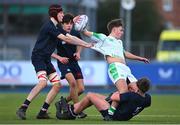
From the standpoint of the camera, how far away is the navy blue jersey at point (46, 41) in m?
14.8

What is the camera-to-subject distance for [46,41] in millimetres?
14898

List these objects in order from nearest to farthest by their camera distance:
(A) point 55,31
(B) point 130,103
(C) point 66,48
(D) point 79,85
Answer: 1. (B) point 130,103
2. (A) point 55,31
3. (C) point 66,48
4. (D) point 79,85

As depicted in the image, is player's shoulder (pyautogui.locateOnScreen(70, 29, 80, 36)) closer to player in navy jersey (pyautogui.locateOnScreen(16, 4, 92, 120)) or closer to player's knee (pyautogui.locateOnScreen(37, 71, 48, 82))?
player in navy jersey (pyautogui.locateOnScreen(16, 4, 92, 120))

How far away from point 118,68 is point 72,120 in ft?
4.01

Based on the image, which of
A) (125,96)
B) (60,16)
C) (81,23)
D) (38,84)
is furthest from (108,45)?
(38,84)

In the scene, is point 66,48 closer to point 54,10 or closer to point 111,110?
point 54,10

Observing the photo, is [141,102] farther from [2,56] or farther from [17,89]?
[2,56]

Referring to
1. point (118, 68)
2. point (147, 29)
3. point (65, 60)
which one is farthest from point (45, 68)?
point (147, 29)

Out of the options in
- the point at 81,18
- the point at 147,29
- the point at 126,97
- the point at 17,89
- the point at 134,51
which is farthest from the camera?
the point at 147,29

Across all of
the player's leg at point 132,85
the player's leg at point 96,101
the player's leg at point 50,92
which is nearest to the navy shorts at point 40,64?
the player's leg at point 50,92

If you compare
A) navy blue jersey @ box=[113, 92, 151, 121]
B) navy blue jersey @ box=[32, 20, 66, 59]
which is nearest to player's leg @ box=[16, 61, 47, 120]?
navy blue jersey @ box=[32, 20, 66, 59]

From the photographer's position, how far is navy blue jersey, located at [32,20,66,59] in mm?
14795

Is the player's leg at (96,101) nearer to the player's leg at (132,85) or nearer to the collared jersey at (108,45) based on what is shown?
the player's leg at (132,85)

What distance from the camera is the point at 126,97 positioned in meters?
13.6
